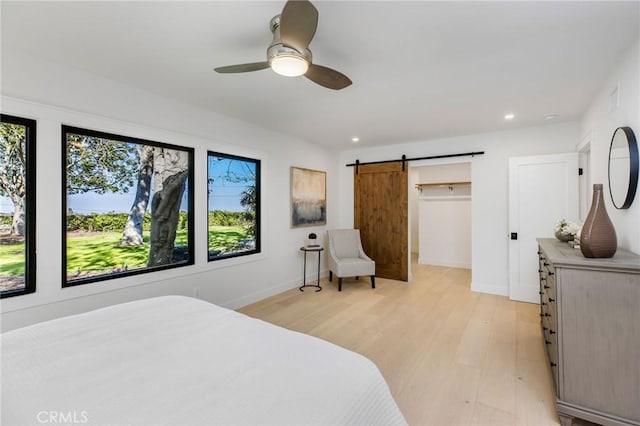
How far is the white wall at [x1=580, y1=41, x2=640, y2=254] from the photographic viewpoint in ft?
6.38

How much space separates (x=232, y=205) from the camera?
3828 millimetres

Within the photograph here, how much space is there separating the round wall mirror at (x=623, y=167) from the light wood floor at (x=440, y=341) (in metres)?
1.47

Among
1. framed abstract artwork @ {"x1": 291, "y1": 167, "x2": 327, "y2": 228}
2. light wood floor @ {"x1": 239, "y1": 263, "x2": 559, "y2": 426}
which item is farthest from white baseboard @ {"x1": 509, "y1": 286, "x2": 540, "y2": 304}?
framed abstract artwork @ {"x1": 291, "y1": 167, "x2": 327, "y2": 228}

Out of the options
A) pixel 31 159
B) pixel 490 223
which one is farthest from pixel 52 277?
pixel 490 223

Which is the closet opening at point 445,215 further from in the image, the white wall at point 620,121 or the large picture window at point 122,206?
the large picture window at point 122,206

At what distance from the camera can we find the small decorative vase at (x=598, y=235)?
5.92ft

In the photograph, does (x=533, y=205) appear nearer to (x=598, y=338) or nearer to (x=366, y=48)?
(x=598, y=338)

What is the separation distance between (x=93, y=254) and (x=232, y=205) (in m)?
1.58

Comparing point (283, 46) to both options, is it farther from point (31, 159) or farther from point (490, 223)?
point (490, 223)

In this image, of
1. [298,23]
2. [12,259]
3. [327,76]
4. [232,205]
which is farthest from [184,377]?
[232,205]

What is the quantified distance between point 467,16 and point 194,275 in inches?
134

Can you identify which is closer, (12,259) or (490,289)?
(12,259)

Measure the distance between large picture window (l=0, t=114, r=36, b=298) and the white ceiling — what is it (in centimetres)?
63

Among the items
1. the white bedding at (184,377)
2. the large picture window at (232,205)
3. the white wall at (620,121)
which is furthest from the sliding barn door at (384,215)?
the white bedding at (184,377)
